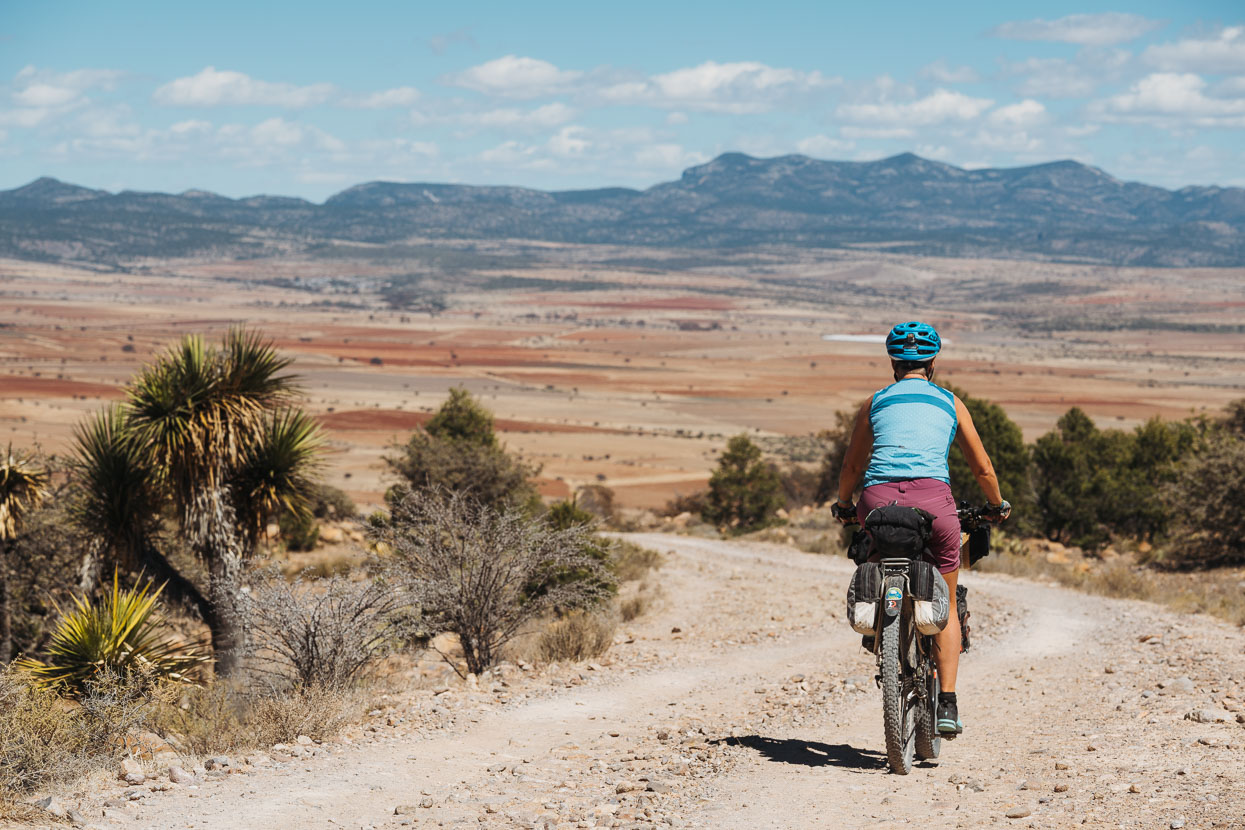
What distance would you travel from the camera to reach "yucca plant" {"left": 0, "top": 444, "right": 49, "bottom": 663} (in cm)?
1502

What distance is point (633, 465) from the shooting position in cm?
6181

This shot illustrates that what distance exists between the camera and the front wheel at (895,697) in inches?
251

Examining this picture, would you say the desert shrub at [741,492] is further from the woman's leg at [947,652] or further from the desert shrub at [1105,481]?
the woman's leg at [947,652]

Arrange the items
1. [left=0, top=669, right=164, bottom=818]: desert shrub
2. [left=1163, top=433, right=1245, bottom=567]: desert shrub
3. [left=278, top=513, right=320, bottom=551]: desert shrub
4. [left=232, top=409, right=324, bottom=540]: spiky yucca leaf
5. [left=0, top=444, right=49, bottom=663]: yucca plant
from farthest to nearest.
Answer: [left=278, top=513, right=320, bottom=551]: desert shrub → [left=1163, top=433, right=1245, bottom=567]: desert shrub → [left=232, top=409, right=324, bottom=540]: spiky yucca leaf → [left=0, top=444, right=49, bottom=663]: yucca plant → [left=0, top=669, right=164, bottom=818]: desert shrub

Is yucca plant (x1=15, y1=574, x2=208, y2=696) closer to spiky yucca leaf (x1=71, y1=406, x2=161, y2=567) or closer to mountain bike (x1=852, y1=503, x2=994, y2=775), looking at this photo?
spiky yucca leaf (x1=71, y1=406, x2=161, y2=567)

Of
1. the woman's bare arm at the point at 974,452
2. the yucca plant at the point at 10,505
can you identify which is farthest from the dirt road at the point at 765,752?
the yucca plant at the point at 10,505

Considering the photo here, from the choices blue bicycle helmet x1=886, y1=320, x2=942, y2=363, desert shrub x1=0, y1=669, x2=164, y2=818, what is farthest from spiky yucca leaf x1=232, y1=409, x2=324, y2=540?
blue bicycle helmet x1=886, y1=320, x2=942, y2=363

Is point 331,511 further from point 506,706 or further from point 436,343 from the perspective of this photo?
point 436,343

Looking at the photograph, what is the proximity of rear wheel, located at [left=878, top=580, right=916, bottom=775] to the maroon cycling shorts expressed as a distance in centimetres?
33

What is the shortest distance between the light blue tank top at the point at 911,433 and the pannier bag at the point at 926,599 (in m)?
0.50

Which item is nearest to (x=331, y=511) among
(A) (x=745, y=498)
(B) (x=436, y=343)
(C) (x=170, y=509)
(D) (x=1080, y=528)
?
(A) (x=745, y=498)

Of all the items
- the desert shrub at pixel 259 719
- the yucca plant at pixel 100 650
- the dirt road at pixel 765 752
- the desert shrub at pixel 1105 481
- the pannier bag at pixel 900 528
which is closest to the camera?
the dirt road at pixel 765 752

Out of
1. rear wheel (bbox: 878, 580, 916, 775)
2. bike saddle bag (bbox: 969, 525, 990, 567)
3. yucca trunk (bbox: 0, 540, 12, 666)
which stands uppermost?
bike saddle bag (bbox: 969, 525, 990, 567)

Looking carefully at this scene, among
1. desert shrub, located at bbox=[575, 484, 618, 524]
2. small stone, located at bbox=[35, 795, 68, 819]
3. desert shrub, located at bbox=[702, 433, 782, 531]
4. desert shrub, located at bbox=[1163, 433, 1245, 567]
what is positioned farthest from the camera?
desert shrub, located at bbox=[702, 433, 782, 531]
